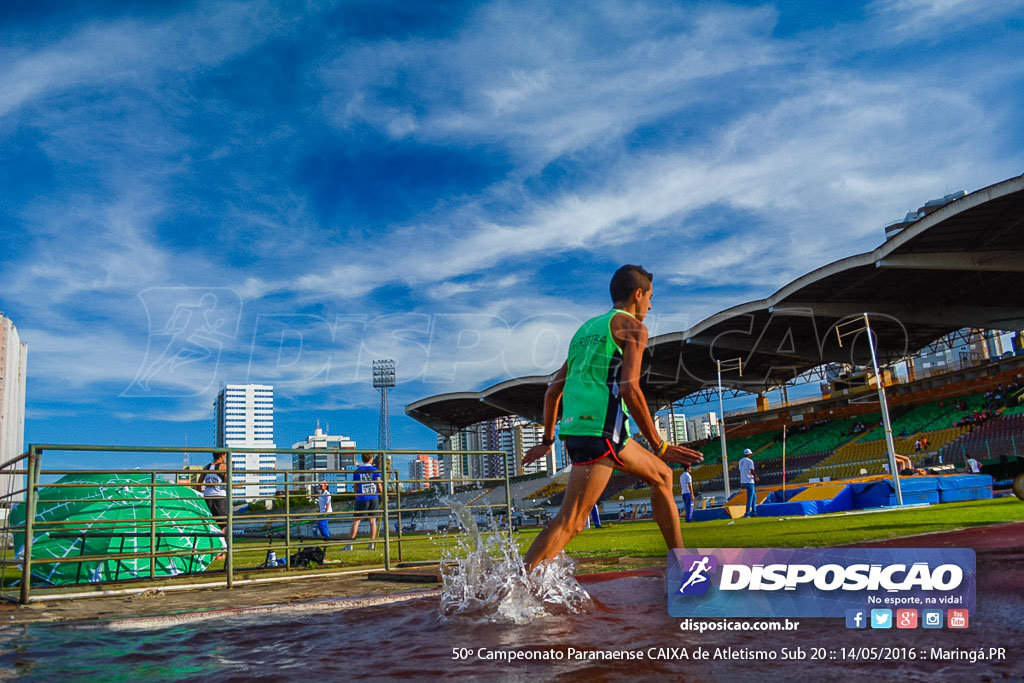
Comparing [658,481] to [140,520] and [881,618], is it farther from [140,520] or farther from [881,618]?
[140,520]

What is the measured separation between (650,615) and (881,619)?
106 centimetres

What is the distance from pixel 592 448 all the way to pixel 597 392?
13.0 inches

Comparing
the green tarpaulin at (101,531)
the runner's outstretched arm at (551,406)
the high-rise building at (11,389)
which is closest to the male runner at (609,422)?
the runner's outstretched arm at (551,406)

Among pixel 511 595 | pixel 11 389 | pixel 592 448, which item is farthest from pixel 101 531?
pixel 11 389

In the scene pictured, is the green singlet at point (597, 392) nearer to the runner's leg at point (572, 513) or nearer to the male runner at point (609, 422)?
the male runner at point (609, 422)

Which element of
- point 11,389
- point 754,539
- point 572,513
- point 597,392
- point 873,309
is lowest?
point 754,539

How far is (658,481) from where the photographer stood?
437 cm

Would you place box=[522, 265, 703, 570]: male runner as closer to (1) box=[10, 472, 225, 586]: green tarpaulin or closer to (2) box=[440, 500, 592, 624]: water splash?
(2) box=[440, 500, 592, 624]: water splash

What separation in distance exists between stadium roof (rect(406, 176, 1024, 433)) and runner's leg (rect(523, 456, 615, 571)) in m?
25.5

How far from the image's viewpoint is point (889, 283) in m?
34.3

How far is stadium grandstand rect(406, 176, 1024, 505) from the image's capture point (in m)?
28.9

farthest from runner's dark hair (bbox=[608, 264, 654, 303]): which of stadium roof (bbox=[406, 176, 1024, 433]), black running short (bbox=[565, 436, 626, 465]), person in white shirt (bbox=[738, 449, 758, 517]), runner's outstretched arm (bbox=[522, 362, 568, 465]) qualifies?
stadium roof (bbox=[406, 176, 1024, 433])

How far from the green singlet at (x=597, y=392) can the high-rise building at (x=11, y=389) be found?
62510mm

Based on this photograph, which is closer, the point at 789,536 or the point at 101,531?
the point at 101,531
